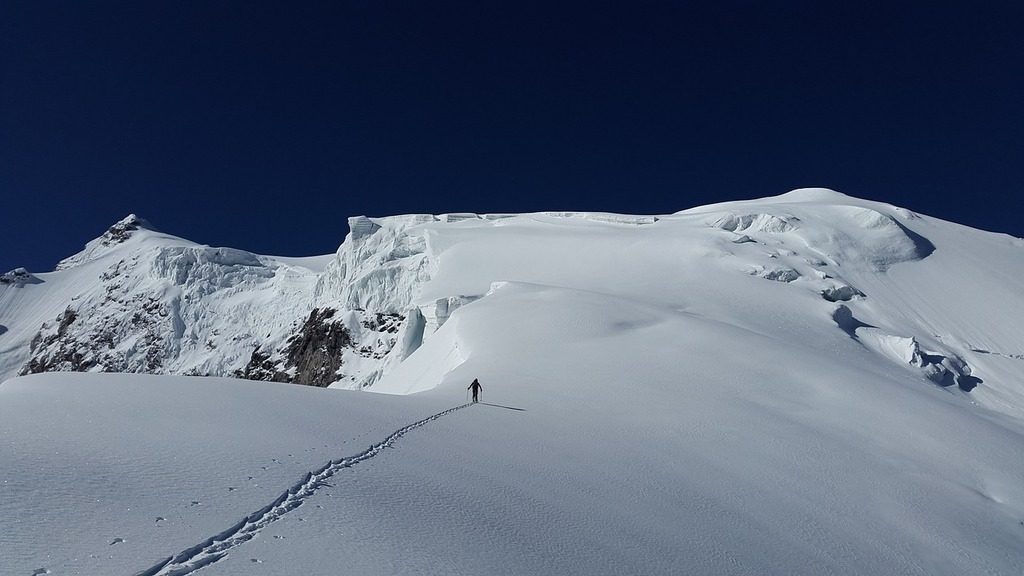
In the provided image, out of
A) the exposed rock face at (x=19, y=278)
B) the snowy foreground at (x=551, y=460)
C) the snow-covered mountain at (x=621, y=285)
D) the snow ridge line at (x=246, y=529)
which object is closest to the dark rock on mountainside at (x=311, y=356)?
the snow-covered mountain at (x=621, y=285)

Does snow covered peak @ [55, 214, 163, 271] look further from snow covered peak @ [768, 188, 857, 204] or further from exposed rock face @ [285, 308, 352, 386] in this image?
snow covered peak @ [768, 188, 857, 204]

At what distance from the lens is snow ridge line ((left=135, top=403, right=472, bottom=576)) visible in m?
5.35

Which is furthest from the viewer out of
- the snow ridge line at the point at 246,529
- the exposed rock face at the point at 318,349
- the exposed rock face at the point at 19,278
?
the exposed rock face at the point at 19,278

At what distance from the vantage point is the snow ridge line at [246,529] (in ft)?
17.5

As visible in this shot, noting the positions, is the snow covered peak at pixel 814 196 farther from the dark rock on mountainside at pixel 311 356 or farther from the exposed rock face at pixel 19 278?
the exposed rock face at pixel 19 278

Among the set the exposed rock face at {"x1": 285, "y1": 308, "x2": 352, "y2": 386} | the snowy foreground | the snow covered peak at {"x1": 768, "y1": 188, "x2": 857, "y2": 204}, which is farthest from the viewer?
the snow covered peak at {"x1": 768, "y1": 188, "x2": 857, "y2": 204}

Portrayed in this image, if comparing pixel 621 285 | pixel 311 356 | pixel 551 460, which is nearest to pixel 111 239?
pixel 311 356

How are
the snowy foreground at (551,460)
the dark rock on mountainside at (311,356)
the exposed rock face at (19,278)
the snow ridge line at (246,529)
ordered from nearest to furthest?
the snow ridge line at (246,529) < the snowy foreground at (551,460) < the dark rock on mountainside at (311,356) < the exposed rock face at (19,278)

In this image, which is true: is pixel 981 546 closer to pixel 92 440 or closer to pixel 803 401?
pixel 803 401

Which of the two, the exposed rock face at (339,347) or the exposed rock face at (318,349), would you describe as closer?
the exposed rock face at (339,347)

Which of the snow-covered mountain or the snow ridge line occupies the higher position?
the snow-covered mountain

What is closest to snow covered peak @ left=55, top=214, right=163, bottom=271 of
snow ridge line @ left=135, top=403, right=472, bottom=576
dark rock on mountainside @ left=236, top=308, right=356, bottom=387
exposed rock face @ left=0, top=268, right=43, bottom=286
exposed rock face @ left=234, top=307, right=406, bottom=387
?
exposed rock face @ left=0, top=268, right=43, bottom=286

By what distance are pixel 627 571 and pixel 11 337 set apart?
14606cm

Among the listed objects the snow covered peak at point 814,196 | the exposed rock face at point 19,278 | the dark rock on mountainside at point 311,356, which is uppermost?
the snow covered peak at point 814,196
